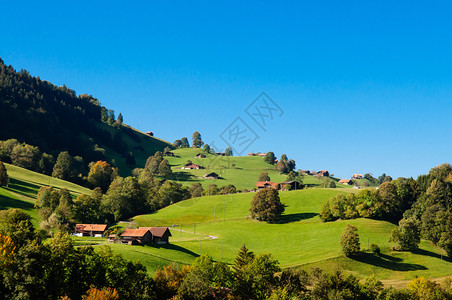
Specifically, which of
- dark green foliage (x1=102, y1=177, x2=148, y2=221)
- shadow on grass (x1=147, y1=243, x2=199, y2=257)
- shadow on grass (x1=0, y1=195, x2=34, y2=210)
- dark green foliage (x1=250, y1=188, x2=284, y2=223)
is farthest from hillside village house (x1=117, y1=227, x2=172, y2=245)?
dark green foliage (x1=102, y1=177, x2=148, y2=221)

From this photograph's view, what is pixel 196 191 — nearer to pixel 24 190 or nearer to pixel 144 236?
pixel 24 190

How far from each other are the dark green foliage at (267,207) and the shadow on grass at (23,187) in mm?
70443

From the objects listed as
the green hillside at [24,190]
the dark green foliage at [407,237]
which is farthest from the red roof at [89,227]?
the dark green foliage at [407,237]

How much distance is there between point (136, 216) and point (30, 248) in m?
94.3

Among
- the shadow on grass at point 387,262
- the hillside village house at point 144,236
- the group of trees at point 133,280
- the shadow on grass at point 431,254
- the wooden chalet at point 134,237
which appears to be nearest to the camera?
the group of trees at point 133,280

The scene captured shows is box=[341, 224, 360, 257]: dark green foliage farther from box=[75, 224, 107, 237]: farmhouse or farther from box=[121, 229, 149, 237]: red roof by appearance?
box=[75, 224, 107, 237]: farmhouse

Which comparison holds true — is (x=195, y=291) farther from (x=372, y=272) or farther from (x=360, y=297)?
(x=372, y=272)

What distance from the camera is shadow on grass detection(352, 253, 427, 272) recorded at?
93.6 meters

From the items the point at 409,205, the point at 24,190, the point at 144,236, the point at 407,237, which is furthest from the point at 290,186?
the point at 24,190

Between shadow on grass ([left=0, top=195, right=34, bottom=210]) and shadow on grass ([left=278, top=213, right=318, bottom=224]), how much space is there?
75223 mm

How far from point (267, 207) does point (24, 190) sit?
78.2m

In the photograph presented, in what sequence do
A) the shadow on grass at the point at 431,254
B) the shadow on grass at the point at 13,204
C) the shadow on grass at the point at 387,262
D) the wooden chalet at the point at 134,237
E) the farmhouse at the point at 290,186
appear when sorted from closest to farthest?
the shadow on grass at the point at 387,262 < the wooden chalet at the point at 134,237 < the shadow on grass at the point at 431,254 < the shadow on grass at the point at 13,204 < the farmhouse at the point at 290,186

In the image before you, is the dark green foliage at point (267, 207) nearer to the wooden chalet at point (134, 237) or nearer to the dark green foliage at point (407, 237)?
the dark green foliage at point (407, 237)

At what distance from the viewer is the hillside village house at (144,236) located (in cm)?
9634
